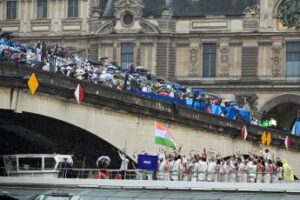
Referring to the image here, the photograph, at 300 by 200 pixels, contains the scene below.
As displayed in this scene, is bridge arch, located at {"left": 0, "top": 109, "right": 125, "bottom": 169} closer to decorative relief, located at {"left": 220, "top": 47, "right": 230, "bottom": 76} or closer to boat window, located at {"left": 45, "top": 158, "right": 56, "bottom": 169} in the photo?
boat window, located at {"left": 45, "top": 158, "right": 56, "bottom": 169}

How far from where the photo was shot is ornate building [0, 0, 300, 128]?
90875 millimetres

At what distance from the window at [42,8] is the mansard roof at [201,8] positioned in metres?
5.28

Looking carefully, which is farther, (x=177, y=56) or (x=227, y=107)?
(x=177, y=56)

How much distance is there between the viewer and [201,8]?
94.6 m

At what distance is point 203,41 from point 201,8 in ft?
10.7

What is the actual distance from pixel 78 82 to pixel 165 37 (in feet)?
142

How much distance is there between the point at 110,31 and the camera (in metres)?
94.2

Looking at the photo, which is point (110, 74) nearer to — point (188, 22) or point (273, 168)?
point (273, 168)

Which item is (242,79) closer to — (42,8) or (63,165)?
(42,8)

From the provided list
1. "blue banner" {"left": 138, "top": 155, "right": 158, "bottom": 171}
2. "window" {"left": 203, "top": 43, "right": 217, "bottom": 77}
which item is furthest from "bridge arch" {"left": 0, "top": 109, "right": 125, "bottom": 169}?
"window" {"left": 203, "top": 43, "right": 217, "bottom": 77}

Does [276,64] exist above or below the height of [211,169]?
above

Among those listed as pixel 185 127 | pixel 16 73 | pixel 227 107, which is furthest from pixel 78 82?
pixel 227 107

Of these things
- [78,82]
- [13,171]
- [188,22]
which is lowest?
[13,171]

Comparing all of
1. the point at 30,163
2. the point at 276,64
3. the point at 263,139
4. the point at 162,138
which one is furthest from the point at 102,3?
the point at 30,163
